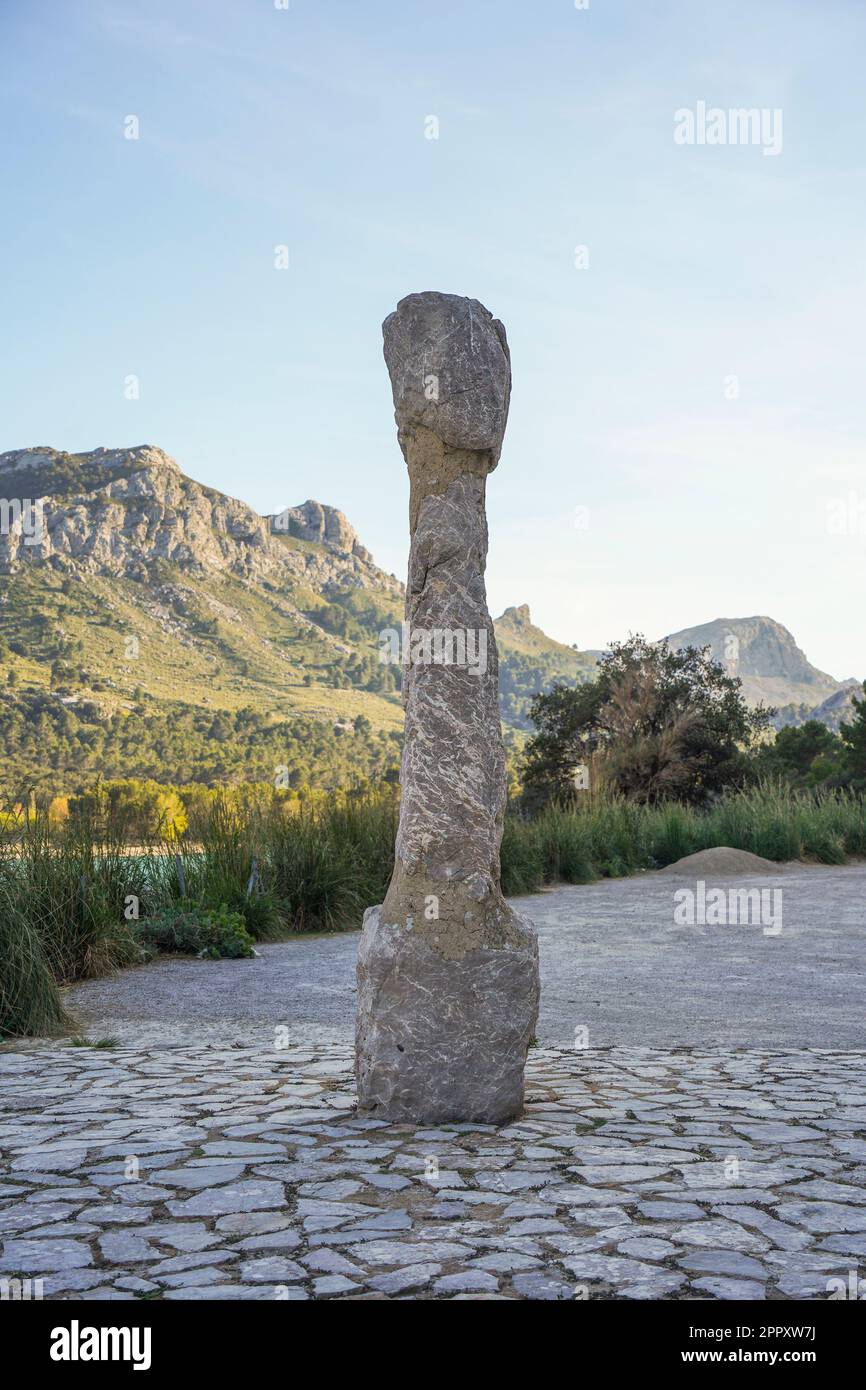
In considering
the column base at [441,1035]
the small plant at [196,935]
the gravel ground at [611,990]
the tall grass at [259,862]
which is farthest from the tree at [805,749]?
the column base at [441,1035]

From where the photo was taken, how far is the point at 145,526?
246ft

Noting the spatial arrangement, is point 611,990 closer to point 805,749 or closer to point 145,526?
point 805,749

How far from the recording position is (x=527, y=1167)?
3.66m

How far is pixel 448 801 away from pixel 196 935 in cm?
544

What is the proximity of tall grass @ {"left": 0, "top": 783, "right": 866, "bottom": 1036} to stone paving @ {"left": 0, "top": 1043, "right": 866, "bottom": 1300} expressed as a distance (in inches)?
83.8

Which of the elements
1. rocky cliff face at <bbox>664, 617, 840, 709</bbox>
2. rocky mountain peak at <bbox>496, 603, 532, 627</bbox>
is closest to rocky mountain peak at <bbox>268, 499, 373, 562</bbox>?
rocky mountain peak at <bbox>496, 603, 532, 627</bbox>

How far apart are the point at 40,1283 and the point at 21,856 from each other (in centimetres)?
537

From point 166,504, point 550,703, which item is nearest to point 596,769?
point 550,703

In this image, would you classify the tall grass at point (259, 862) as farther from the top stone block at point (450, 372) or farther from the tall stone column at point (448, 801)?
the top stone block at point (450, 372)

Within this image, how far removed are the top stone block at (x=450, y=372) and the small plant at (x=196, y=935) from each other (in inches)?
225

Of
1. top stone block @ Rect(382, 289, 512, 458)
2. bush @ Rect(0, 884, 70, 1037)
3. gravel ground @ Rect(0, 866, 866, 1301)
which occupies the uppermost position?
top stone block @ Rect(382, 289, 512, 458)

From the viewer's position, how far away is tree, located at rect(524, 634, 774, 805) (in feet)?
73.5

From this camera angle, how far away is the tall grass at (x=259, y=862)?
731 centimetres

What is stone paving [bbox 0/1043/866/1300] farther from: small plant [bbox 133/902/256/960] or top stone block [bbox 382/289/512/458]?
small plant [bbox 133/902/256/960]
